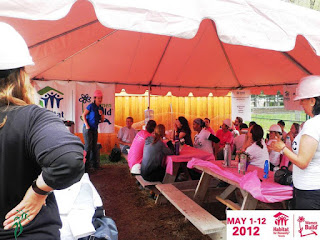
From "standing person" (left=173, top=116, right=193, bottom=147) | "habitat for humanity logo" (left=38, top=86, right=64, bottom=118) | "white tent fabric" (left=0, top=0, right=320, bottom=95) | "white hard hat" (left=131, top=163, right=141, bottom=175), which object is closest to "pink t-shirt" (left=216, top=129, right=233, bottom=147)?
"standing person" (left=173, top=116, right=193, bottom=147)

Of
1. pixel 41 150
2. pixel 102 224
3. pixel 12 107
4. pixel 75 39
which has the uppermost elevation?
pixel 75 39

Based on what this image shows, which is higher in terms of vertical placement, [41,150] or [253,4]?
[253,4]

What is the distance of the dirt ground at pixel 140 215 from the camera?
3.10m

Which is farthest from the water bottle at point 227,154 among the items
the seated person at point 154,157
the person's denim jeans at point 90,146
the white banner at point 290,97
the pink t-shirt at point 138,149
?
the white banner at point 290,97

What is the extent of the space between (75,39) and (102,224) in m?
2.96

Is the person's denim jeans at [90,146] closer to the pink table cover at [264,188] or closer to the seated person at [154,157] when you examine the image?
the seated person at [154,157]

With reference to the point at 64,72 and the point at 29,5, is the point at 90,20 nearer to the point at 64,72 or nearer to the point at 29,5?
the point at 29,5

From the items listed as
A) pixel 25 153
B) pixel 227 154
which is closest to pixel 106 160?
pixel 227 154

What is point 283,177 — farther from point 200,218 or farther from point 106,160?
point 106,160

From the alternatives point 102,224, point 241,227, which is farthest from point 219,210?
point 102,224

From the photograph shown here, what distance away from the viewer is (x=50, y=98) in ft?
19.9

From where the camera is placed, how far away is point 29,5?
1.47 meters

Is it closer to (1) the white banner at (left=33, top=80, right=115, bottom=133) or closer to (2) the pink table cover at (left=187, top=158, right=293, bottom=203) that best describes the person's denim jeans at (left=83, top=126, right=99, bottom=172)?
(1) the white banner at (left=33, top=80, right=115, bottom=133)

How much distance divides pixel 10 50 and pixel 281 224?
2.15 m
